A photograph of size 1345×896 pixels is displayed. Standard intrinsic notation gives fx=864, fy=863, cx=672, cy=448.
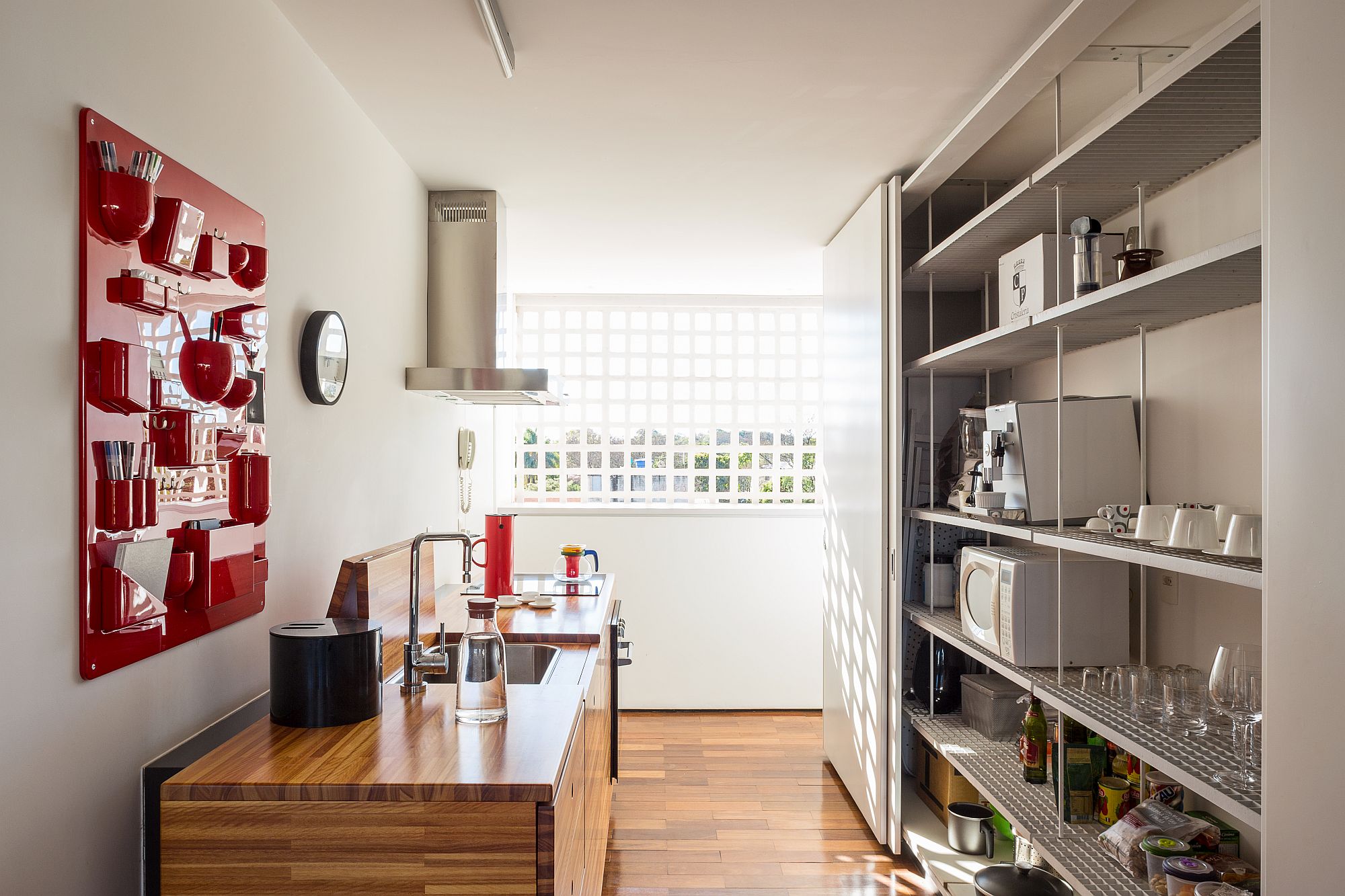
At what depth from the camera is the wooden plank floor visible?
3.01 meters

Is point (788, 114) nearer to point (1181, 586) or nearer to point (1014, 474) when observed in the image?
point (1014, 474)

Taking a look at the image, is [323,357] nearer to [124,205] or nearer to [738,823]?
[124,205]

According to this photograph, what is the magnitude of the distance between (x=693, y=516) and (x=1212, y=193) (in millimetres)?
3493

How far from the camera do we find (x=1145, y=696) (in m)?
1.96

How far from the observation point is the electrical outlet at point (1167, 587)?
2.31 m

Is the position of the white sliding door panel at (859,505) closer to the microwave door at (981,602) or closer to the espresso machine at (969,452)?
the espresso machine at (969,452)

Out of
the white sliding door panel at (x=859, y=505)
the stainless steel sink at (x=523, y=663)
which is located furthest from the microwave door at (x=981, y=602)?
the stainless steel sink at (x=523, y=663)

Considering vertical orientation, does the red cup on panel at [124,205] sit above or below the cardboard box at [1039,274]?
below

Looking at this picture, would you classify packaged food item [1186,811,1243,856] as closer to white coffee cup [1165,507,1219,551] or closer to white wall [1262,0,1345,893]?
white coffee cup [1165,507,1219,551]

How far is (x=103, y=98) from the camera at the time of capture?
1379 millimetres

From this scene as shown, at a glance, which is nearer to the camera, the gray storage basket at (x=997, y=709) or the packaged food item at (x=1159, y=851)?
the packaged food item at (x=1159, y=851)

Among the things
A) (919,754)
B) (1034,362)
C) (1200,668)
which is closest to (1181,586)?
(1200,668)

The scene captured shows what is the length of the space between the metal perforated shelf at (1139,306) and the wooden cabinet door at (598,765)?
1444 millimetres

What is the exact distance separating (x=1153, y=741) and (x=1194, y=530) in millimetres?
420
